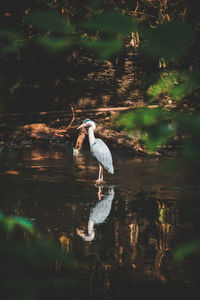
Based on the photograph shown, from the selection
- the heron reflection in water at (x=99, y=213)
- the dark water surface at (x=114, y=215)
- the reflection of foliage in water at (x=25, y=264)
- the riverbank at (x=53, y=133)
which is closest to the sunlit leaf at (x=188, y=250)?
the dark water surface at (x=114, y=215)

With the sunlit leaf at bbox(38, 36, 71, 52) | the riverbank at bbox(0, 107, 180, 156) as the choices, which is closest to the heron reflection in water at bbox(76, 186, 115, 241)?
the sunlit leaf at bbox(38, 36, 71, 52)

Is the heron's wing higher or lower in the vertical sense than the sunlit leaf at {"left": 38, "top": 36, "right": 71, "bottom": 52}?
lower

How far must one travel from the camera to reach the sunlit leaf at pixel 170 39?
2.74 feet

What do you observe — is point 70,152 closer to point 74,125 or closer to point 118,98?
point 74,125

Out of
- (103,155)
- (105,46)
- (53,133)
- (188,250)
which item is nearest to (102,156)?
(103,155)

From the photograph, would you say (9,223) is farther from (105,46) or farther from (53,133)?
(53,133)

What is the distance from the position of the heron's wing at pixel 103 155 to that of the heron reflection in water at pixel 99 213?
934mm

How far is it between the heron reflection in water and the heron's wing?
934 millimetres

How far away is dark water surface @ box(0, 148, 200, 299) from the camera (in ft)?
13.2

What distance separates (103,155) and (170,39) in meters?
8.24

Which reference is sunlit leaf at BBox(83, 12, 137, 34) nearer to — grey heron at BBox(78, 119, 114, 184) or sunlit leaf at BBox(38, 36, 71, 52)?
sunlit leaf at BBox(38, 36, 71, 52)

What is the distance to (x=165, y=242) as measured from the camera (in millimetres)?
5020

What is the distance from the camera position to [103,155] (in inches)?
357

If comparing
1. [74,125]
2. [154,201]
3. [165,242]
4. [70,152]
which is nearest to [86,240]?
[165,242]
